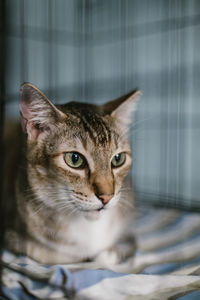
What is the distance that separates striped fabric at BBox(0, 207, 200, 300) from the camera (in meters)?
0.70

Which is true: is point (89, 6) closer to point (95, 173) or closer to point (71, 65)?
point (71, 65)

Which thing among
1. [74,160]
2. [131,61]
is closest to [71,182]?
[74,160]

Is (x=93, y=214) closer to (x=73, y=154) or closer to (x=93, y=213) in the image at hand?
(x=93, y=213)

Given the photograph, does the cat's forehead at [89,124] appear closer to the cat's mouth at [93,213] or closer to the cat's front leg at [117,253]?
the cat's mouth at [93,213]

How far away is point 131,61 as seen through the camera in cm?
108

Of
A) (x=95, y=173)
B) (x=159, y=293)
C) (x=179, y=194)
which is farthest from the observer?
(x=179, y=194)

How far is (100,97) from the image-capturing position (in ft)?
4.23

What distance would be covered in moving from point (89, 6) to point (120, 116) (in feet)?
1.54

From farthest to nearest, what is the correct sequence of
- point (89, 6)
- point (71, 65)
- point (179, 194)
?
1. point (179, 194)
2. point (71, 65)
3. point (89, 6)

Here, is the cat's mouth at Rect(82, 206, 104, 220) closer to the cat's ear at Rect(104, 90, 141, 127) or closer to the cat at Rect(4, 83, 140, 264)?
the cat at Rect(4, 83, 140, 264)

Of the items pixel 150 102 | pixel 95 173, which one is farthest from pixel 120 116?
pixel 150 102

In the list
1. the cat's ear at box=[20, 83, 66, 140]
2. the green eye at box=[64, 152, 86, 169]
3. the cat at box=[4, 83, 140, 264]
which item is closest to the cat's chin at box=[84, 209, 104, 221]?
the cat at box=[4, 83, 140, 264]

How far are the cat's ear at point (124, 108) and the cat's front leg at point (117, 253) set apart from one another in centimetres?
35

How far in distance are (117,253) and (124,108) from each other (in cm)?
41
